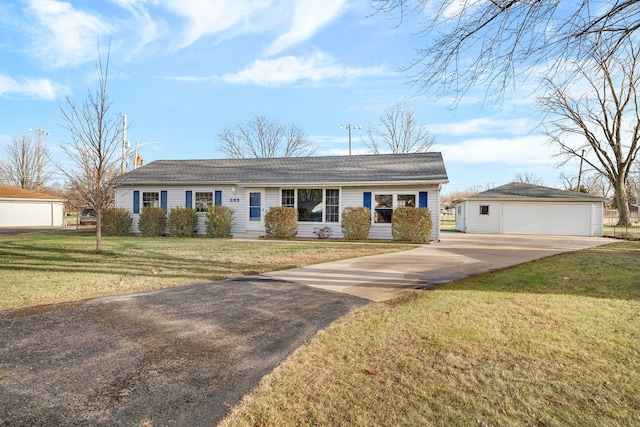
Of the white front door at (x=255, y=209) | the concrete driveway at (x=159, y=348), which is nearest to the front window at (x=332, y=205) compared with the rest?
the white front door at (x=255, y=209)

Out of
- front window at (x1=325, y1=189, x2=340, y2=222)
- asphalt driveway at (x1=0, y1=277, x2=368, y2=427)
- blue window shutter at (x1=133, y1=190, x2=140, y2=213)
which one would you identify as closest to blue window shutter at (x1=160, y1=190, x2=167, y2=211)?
blue window shutter at (x1=133, y1=190, x2=140, y2=213)

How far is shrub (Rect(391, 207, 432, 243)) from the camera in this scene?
14414 mm

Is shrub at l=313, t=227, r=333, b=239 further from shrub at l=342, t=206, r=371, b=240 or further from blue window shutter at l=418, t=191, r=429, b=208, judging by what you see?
blue window shutter at l=418, t=191, r=429, b=208

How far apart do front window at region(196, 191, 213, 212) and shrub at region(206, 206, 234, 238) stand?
39.0 inches

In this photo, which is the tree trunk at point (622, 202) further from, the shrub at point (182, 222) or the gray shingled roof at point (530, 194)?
the shrub at point (182, 222)

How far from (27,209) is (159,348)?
3137cm

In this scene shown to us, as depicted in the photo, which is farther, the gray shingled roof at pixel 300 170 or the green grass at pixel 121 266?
the gray shingled roof at pixel 300 170

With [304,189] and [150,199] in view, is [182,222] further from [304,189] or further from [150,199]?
[304,189]

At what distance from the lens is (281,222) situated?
15.7 metres

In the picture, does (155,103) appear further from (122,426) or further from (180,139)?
(122,426)

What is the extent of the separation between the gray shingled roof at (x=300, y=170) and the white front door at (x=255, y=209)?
604 millimetres

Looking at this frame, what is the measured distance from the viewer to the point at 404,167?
17.2 meters

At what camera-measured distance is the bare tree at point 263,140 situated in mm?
38531

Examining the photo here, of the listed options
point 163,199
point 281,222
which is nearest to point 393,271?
point 281,222
